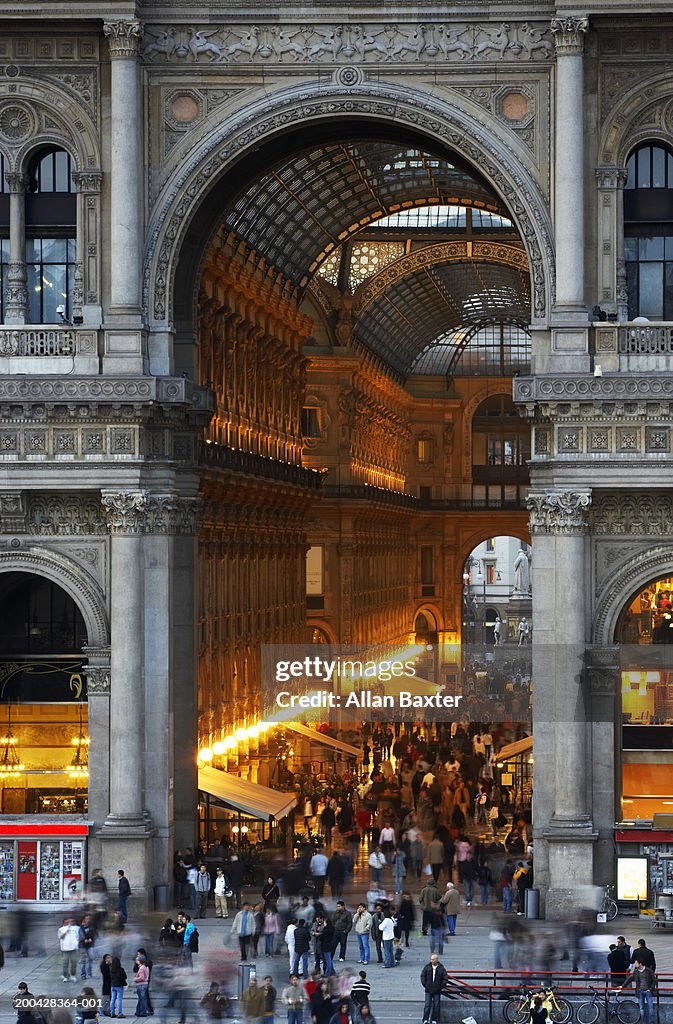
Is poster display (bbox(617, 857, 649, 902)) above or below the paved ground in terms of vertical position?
above

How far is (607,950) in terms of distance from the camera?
4262 cm

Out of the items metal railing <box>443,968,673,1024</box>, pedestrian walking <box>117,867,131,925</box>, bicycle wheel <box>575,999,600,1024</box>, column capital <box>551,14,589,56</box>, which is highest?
column capital <box>551,14,589,56</box>

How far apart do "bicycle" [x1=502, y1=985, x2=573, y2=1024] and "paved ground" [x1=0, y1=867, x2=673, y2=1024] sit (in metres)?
0.35

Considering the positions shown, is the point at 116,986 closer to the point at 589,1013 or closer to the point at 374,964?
the point at 374,964

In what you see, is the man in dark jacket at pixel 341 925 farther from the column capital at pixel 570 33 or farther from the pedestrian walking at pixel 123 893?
the column capital at pixel 570 33

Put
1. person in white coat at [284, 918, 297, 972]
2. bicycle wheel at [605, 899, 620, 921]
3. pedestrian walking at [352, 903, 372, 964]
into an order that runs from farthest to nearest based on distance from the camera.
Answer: bicycle wheel at [605, 899, 620, 921] < pedestrian walking at [352, 903, 372, 964] < person in white coat at [284, 918, 297, 972]

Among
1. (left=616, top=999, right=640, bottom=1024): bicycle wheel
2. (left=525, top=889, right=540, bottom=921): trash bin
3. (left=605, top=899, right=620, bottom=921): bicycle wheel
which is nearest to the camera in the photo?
(left=616, top=999, right=640, bottom=1024): bicycle wheel

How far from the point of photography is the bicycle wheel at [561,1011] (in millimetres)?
38656

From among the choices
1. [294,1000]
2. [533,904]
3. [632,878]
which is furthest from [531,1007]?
[632,878]

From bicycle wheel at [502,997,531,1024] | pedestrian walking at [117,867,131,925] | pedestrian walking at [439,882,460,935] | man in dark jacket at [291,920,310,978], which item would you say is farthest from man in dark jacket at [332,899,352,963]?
bicycle wheel at [502,997,531,1024]

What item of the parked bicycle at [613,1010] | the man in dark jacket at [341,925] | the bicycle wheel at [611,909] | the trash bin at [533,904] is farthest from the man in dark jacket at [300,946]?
the bicycle wheel at [611,909]

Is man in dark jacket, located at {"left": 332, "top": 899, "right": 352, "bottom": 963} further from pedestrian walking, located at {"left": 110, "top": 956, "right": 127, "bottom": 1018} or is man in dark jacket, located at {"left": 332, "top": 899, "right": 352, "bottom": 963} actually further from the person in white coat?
pedestrian walking, located at {"left": 110, "top": 956, "right": 127, "bottom": 1018}

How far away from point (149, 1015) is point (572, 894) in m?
13.5

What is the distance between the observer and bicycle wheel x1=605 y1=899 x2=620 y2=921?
49.4 metres
